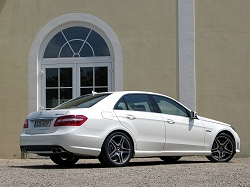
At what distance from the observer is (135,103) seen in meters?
10.8

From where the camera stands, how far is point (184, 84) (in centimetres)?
1512

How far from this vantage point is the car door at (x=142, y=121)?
10.4m

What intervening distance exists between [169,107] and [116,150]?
168 centimetres

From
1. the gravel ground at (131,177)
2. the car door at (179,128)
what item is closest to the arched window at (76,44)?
the car door at (179,128)

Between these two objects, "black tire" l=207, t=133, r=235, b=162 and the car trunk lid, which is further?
"black tire" l=207, t=133, r=235, b=162

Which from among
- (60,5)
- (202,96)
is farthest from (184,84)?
(60,5)

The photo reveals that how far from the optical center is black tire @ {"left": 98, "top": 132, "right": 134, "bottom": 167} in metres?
9.84

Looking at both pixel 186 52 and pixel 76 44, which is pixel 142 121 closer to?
pixel 186 52

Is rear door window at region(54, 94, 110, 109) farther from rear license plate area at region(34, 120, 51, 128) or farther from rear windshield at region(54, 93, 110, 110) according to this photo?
rear license plate area at region(34, 120, 51, 128)

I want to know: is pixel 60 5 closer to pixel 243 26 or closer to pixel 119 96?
pixel 243 26

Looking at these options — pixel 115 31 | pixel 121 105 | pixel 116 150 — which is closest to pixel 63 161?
pixel 116 150

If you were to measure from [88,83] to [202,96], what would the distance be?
3028 mm

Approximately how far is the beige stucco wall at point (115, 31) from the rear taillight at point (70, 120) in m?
5.61

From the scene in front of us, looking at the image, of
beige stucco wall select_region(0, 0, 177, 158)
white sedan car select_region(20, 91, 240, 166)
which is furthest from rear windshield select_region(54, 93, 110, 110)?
beige stucco wall select_region(0, 0, 177, 158)
